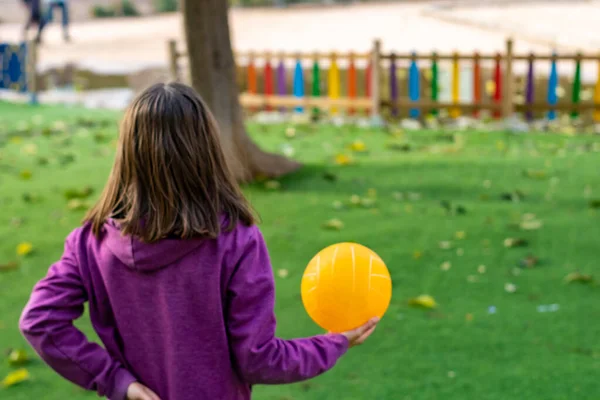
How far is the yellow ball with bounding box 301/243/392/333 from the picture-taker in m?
1.92

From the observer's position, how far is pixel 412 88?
11203 millimetres

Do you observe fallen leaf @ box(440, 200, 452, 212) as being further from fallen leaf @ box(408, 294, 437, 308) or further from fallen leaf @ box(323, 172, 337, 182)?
fallen leaf @ box(408, 294, 437, 308)

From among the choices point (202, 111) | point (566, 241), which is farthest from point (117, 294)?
point (566, 241)

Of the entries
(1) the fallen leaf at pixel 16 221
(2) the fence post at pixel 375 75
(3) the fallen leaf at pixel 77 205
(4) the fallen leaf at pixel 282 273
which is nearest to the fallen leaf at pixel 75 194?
(3) the fallen leaf at pixel 77 205

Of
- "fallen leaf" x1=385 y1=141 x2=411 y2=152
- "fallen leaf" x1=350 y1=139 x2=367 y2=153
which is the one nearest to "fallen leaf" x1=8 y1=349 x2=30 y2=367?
"fallen leaf" x1=350 y1=139 x2=367 y2=153

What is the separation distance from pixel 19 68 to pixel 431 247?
39.6 feet

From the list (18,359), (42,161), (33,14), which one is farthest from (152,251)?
(33,14)

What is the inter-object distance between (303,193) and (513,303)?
9.45 ft

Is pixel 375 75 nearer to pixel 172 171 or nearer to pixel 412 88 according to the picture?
pixel 412 88

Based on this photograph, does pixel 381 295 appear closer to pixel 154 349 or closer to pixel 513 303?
pixel 154 349

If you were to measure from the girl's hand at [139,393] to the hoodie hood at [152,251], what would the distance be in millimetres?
276

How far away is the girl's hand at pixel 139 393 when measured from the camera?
1835 mm

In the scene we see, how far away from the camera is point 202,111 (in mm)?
1821

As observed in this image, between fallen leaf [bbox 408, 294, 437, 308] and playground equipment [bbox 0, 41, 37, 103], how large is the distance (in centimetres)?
1184
